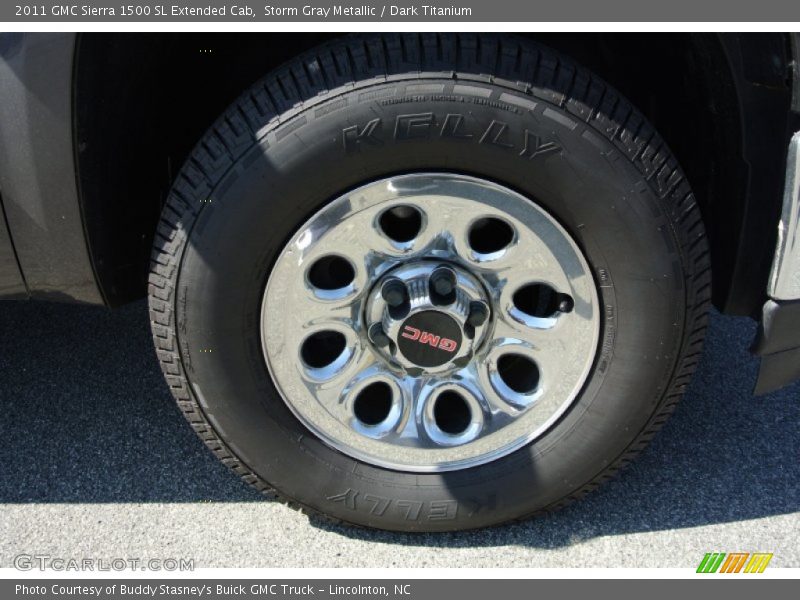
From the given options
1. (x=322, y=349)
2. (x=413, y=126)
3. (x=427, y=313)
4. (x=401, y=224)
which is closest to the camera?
(x=413, y=126)

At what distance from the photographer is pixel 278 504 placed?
2.21 meters

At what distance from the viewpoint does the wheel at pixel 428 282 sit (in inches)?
68.1

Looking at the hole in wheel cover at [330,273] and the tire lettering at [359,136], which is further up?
the tire lettering at [359,136]

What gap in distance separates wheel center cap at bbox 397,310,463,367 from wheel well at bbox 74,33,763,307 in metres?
0.72

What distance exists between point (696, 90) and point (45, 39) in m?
1.53

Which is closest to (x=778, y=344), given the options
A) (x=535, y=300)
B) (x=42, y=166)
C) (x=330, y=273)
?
(x=535, y=300)

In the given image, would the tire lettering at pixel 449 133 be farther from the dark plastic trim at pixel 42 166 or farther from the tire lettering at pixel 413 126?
the dark plastic trim at pixel 42 166

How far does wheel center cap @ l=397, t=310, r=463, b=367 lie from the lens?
1925mm

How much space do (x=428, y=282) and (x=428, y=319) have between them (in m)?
0.09

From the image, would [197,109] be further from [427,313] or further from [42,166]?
[427,313]

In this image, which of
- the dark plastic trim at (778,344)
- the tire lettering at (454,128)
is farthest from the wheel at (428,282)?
the dark plastic trim at (778,344)

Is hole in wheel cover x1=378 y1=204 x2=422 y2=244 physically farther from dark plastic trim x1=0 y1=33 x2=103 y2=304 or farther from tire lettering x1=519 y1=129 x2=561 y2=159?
dark plastic trim x1=0 y1=33 x2=103 y2=304

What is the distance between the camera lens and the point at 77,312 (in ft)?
9.89

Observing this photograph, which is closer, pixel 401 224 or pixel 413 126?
pixel 413 126
